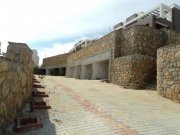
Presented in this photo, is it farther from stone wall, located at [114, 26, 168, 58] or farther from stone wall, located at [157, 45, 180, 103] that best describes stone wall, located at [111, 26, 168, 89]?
stone wall, located at [157, 45, 180, 103]

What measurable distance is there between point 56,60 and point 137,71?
85.6 feet

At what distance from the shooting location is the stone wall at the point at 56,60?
3560cm

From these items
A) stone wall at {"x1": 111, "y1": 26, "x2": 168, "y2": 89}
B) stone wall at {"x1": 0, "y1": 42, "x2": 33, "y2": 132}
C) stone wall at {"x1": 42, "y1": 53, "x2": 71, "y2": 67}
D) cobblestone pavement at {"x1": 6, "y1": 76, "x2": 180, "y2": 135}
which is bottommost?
cobblestone pavement at {"x1": 6, "y1": 76, "x2": 180, "y2": 135}

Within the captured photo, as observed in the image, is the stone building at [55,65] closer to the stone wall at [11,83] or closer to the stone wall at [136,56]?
the stone wall at [136,56]

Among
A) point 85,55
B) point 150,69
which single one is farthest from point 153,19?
point 150,69

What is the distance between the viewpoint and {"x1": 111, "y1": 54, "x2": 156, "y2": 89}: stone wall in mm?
13383

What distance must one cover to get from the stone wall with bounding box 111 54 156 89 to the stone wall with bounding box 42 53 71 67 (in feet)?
70.7

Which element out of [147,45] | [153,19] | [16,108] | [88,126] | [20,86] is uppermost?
[153,19]

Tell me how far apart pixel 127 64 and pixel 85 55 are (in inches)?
358

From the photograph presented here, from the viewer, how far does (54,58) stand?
39156 mm

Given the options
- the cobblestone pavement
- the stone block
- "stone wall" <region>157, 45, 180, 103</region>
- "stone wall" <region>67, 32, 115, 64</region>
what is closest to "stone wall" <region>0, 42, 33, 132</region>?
the stone block

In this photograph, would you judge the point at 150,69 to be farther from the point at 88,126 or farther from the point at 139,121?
the point at 88,126

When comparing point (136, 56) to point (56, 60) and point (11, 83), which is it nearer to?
point (11, 83)

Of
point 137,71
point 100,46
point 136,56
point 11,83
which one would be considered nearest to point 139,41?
point 136,56
